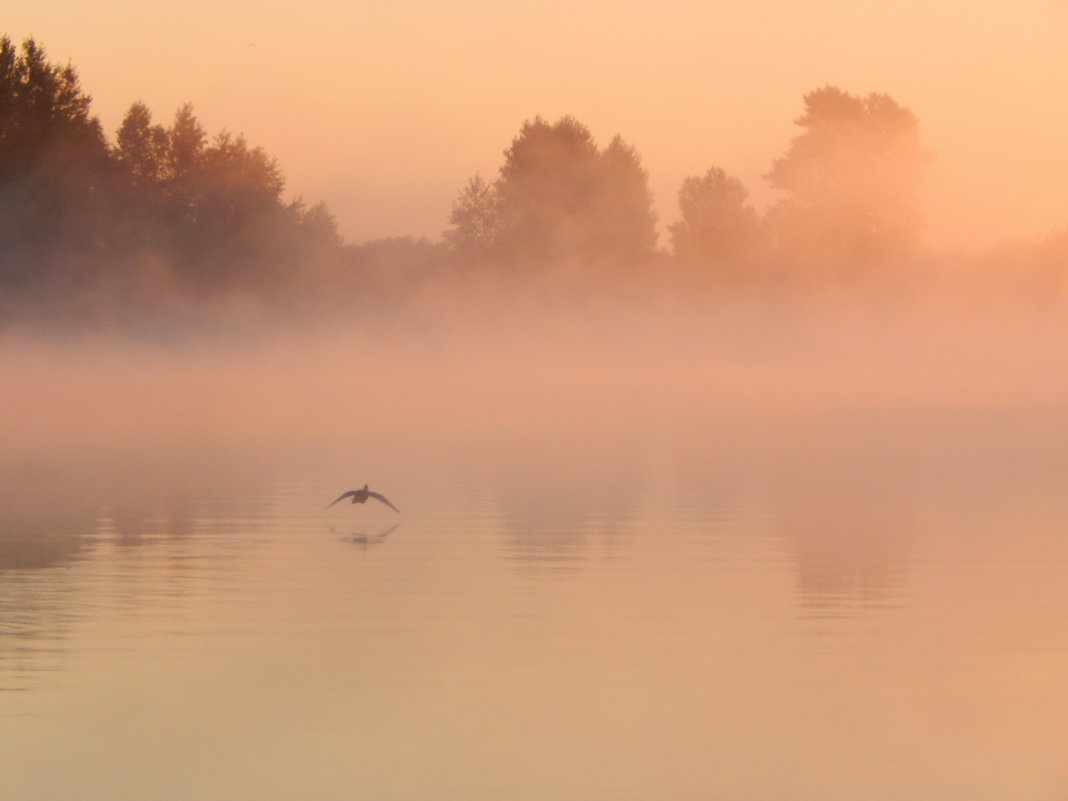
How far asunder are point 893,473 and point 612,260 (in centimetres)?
7229

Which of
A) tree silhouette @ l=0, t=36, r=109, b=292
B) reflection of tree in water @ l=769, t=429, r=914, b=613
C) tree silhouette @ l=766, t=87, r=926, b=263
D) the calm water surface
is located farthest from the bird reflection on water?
tree silhouette @ l=766, t=87, r=926, b=263

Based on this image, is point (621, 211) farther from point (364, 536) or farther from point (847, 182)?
point (364, 536)

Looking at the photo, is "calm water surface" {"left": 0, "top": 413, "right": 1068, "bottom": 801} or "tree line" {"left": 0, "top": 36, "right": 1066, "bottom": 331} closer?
"calm water surface" {"left": 0, "top": 413, "right": 1068, "bottom": 801}

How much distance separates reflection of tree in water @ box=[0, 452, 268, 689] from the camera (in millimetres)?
15969

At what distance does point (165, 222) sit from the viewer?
86.9 metres

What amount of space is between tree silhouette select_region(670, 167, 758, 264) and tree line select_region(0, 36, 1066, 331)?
→ 3.4 inches

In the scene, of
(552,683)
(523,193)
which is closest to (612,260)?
(523,193)

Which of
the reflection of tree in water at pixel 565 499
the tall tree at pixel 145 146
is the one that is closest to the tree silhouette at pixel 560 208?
the tall tree at pixel 145 146

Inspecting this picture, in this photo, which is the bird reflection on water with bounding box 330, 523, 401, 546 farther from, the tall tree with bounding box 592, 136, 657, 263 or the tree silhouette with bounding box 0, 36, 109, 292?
the tall tree with bounding box 592, 136, 657, 263

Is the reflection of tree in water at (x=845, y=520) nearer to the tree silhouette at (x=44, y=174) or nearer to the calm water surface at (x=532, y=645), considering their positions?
the calm water surface at (x=532, y=645)

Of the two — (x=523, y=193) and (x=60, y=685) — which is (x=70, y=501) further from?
(x=523, y=193)

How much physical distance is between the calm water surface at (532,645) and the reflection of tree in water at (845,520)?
0.33 feet

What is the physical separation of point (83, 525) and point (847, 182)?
78.4m

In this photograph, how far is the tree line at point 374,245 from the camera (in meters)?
80.5
